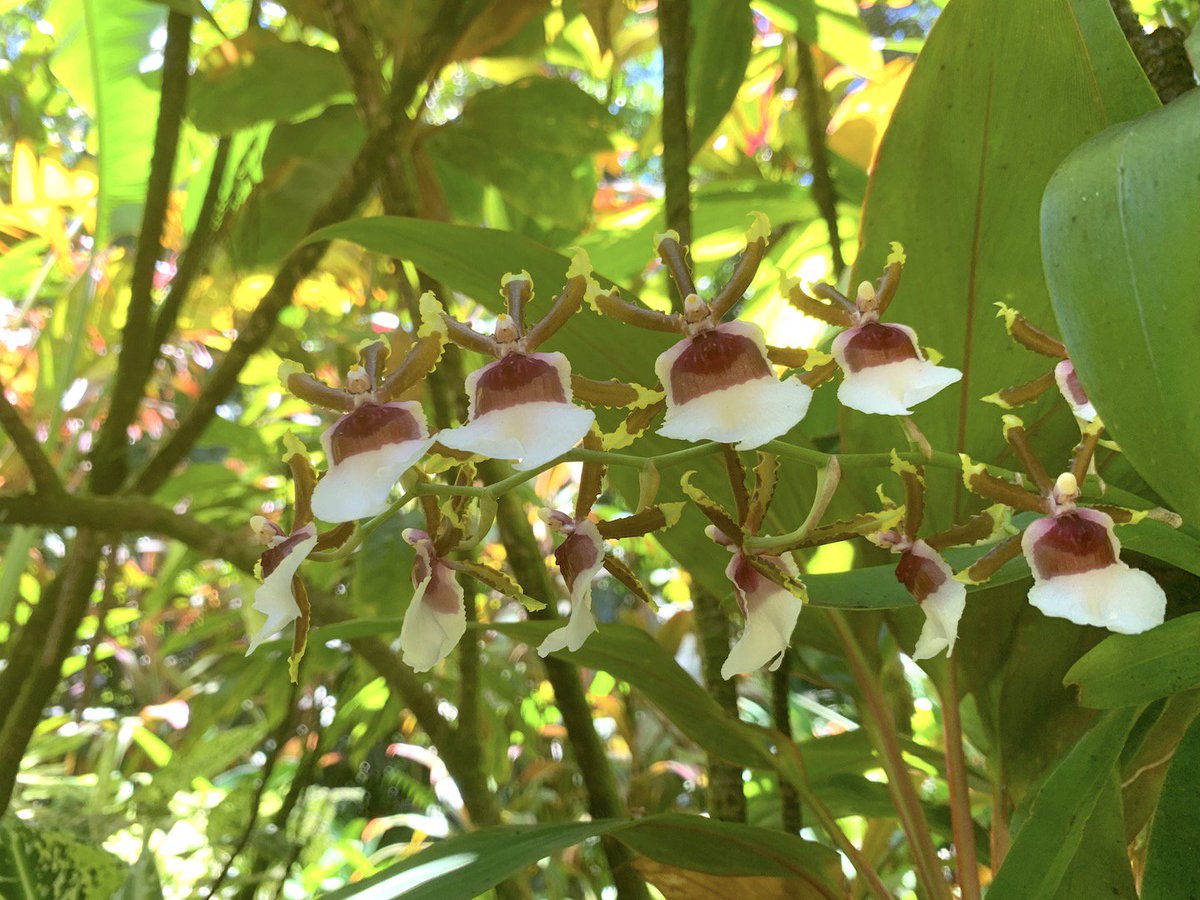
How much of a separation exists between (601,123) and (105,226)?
50cm

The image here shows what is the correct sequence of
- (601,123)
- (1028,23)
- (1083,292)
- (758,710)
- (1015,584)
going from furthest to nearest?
(758,710) < (601,123) < (1015,584) < (1028,23) < (1083,292)

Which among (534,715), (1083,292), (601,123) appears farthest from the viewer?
(534,715)

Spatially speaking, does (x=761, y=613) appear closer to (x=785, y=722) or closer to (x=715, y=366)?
(x=715, y=366)

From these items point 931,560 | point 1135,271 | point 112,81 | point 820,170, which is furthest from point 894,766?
point 112,81

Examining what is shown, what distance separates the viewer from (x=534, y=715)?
1.32 m

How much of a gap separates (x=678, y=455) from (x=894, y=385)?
0.07 metres

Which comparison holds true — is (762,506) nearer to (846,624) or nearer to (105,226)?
(846,624)

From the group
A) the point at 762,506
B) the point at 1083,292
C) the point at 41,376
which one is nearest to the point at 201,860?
the point at 41,376

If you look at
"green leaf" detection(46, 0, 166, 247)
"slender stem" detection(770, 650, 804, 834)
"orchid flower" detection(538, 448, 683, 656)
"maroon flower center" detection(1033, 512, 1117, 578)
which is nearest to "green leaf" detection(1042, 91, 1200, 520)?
"maroon flower center" detection(1033, 512, 1117, 578)

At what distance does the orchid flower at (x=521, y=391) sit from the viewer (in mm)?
267

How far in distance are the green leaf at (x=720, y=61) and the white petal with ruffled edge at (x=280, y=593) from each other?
52 cm

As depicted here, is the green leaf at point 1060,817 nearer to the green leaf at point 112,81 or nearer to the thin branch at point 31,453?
the thin branch at point 31,453

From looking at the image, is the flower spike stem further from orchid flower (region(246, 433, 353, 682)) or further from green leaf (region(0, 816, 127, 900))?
green leaf (region(0, 816, 127, 900))

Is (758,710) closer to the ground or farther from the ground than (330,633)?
closer to the ground
